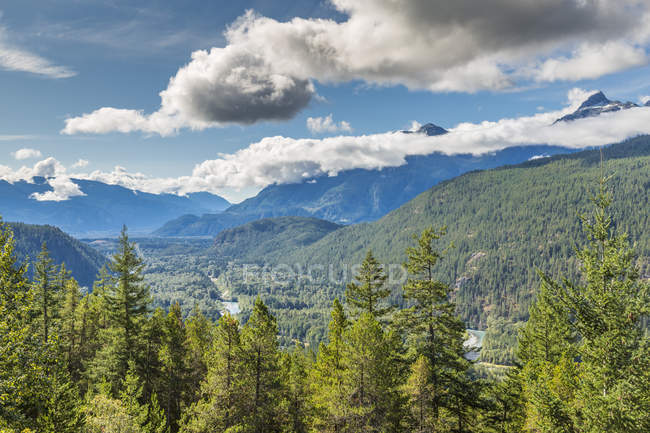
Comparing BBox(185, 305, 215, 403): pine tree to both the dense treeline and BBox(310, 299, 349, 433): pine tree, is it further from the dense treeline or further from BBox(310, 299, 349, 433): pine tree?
BBox(310, 299, 349, 433): pine tree

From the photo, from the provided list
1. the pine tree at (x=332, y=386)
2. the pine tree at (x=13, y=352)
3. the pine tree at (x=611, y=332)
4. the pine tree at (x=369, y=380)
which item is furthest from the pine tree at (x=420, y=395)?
the pine tree at (x=13, y=352)

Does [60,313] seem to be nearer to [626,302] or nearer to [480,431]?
[480,431]

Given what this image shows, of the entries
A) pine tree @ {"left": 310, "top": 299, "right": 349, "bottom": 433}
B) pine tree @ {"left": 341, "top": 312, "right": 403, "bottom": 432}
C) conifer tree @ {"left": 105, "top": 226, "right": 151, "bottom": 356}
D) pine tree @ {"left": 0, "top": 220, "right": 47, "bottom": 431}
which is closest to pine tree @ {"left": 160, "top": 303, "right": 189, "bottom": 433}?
conifer tree @ {"left": 105, "top": 226, "right": 151, "bottom": 356}

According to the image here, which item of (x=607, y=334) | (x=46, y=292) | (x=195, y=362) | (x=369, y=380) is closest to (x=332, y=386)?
(x=369, y=380)

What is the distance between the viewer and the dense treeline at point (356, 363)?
18.0 m

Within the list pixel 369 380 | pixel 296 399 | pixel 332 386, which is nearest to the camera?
pixel 369 380

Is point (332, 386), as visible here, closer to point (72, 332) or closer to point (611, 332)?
point (611, 332)

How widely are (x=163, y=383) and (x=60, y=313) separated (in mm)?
16810

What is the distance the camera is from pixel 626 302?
18.1m

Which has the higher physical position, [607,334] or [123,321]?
[607,334]

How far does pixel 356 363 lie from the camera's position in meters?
26.4

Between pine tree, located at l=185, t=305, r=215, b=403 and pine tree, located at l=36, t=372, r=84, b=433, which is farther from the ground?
pine tree, located at l=36, t=372, r=84, b=433

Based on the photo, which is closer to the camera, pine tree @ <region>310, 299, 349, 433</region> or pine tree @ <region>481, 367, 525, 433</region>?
pine tree @ <region>310, 299, 349, 433</region>

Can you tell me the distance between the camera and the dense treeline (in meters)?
18.0
